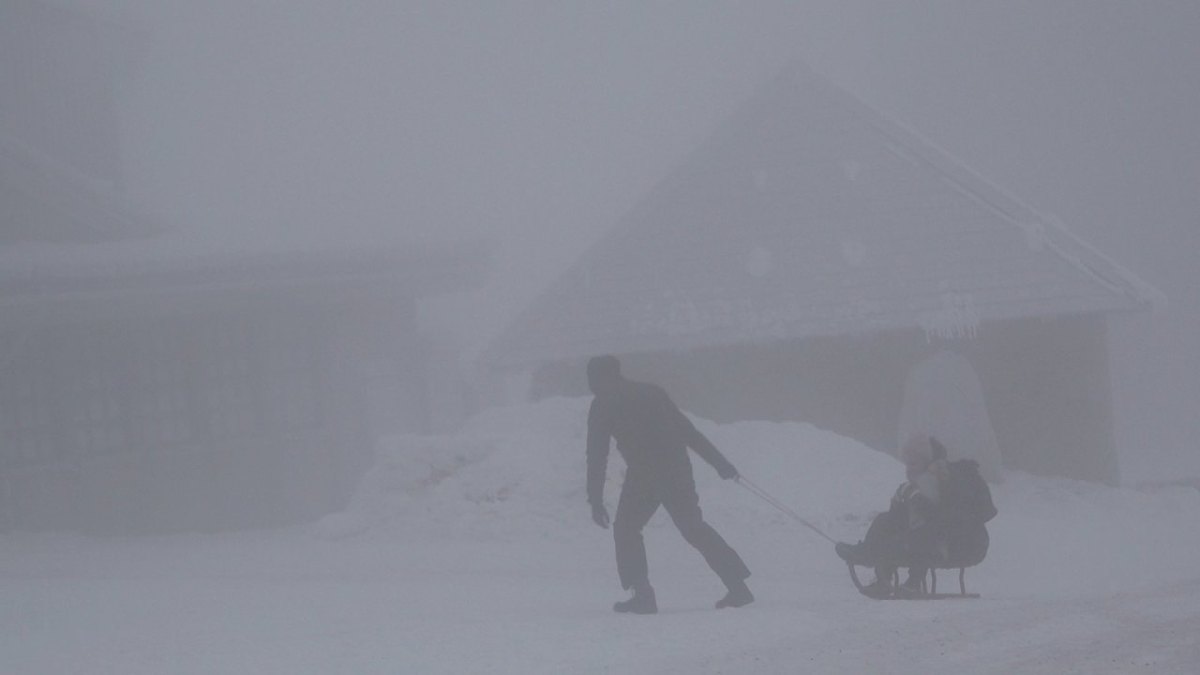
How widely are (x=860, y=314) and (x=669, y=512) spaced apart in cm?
866

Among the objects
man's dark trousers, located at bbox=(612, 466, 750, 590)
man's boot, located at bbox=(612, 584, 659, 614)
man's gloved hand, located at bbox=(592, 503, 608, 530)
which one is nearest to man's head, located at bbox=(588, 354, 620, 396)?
man's dark trousers, located at bbox=(612, 466, 750, 590)

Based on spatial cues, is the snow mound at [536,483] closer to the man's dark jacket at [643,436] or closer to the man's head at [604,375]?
the man's dark jacket at [643,436]

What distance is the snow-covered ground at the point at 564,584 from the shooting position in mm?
6910

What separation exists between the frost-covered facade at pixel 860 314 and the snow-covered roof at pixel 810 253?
25mm

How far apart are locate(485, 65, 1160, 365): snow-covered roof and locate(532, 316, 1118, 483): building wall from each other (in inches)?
17.1

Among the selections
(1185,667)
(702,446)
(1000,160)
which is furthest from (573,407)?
(1000,160)

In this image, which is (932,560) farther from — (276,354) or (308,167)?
(308,167)

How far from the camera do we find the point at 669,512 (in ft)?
27.1

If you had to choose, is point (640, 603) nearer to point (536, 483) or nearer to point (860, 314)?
point (536, 483)

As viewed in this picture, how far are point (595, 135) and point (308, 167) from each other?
4951 centimetres

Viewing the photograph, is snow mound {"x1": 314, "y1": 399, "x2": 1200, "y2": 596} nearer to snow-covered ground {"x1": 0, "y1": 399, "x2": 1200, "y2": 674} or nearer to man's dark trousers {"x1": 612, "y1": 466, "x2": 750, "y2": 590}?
snow-covered ground {"x1": 0, "y1": 399, "x2": 1200, "y2": 674}

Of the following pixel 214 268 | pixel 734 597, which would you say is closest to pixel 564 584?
pixel 734 597

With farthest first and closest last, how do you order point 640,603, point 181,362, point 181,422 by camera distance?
point 181,422 → point 181,362 → point 640,603

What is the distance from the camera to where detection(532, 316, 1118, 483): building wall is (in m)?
16.6
